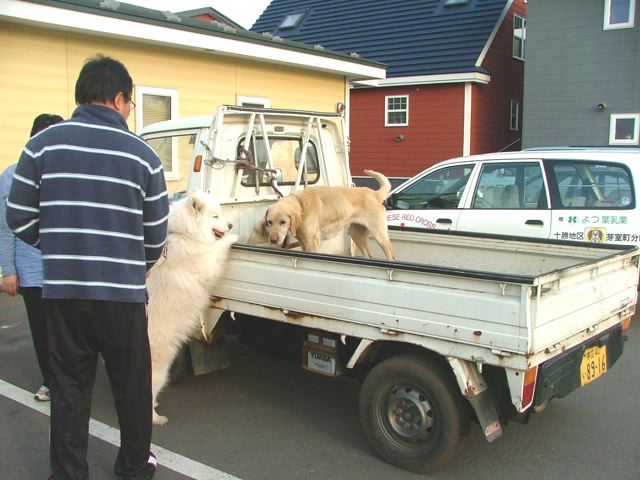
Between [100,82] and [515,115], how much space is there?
2096cm

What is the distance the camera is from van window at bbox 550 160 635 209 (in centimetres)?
630

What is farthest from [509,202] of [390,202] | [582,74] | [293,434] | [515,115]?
[515,115]

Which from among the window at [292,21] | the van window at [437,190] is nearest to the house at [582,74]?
the window at [292,21]

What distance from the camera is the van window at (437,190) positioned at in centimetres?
736

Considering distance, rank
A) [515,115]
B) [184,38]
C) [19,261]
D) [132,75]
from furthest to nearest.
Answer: [515,115]
[184,38]
[132,75]
[19,261]

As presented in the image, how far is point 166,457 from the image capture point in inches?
147

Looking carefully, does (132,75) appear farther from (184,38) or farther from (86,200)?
(86,200)

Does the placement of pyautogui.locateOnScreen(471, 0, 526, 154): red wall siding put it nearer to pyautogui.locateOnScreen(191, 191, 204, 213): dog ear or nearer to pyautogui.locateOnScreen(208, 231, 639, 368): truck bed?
pyautogui.locateOnScreen(208, 231, 639, 368): truck bed

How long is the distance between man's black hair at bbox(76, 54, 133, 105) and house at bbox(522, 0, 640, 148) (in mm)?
16089

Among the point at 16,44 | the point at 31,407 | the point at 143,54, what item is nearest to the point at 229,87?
the point at 143,54

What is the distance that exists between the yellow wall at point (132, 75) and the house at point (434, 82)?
6675 mm

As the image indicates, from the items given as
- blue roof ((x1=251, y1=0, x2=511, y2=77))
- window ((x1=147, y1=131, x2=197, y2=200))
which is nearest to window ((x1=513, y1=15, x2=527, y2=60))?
blue roof ((x1=251, y1=0, x2=511, y2=77))

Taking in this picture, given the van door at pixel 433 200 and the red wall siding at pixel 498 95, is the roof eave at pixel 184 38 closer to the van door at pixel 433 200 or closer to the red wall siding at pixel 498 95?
the van door at pixel 433 200

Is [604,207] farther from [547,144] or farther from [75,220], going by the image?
[547,144]
